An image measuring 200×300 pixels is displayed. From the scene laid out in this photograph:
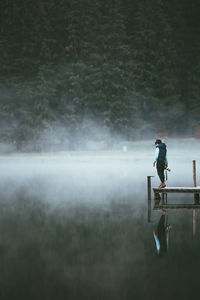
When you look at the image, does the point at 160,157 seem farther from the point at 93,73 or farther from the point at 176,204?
the point at 93,73

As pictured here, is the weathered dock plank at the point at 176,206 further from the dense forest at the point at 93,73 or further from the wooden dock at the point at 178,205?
the dense forest at the point at 93,73

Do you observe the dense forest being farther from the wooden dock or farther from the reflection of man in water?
the reflection of man in water

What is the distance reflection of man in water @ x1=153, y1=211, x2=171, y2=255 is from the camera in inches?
361

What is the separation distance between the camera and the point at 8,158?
47719mm

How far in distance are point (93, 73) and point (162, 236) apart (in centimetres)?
4714

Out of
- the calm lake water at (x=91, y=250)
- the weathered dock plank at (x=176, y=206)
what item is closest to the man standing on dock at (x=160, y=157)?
the calm lake water at (x=91, y=250)

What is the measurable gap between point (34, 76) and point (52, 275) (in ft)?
168

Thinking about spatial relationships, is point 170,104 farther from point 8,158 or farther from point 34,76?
point 8,158

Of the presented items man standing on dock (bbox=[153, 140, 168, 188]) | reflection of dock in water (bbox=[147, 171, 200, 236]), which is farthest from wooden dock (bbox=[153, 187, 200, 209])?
man standing on dock (bbox=[153, 140, 168, 188])

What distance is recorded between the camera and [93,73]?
56.2m

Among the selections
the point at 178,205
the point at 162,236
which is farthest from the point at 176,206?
the point at 162,236

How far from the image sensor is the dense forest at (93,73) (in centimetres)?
5353

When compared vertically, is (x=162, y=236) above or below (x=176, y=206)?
below

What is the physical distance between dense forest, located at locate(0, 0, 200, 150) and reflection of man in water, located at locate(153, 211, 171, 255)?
40720mm
